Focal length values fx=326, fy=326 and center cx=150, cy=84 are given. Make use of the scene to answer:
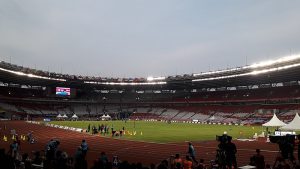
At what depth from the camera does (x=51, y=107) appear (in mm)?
110750

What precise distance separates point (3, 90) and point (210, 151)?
284 feet

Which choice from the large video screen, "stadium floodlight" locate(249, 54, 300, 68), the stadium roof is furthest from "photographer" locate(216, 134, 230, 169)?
the large video screen

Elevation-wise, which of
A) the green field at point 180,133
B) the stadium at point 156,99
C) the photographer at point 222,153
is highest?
the stadium at point 156,99

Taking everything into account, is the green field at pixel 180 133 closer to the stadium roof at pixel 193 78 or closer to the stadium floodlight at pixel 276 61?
the stadium floodlight at pixel 276 61

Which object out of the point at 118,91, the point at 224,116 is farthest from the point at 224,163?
the point at 118,91

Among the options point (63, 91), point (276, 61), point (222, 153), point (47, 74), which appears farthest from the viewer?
point (63, 91)

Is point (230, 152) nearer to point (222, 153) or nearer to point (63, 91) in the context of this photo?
point (222, 153)

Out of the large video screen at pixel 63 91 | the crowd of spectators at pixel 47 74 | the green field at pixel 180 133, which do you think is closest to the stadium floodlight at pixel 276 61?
the green field at pixel 180 133

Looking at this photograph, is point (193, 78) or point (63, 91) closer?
point (193, 78)

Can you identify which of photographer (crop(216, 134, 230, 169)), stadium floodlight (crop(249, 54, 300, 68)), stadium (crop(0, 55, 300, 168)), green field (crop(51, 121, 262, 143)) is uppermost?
stadium floodlight (crop(249, 54, 300, 68))

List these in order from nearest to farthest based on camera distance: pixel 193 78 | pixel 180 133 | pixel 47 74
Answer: pixel 180 133
pixel 47 74
pixel 193 78

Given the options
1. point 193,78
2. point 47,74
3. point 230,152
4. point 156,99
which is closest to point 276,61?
point 193,78

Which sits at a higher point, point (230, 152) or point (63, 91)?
point (63, 91)

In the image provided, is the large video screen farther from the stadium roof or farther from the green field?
the green field
